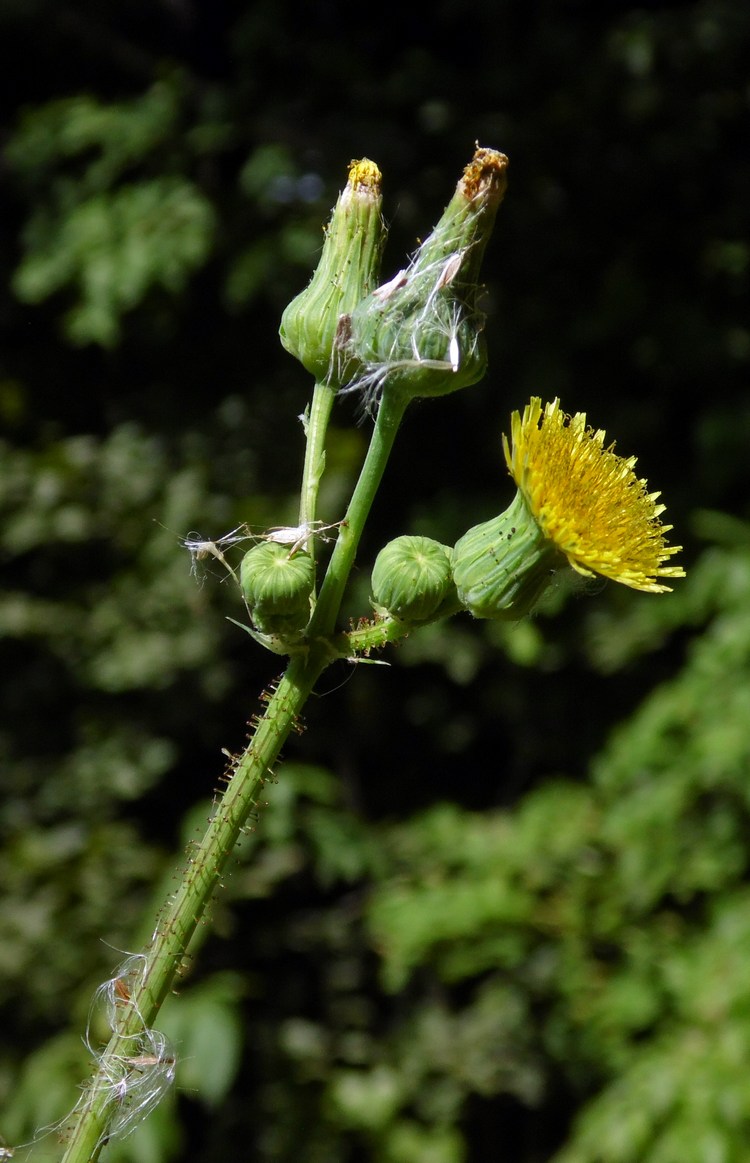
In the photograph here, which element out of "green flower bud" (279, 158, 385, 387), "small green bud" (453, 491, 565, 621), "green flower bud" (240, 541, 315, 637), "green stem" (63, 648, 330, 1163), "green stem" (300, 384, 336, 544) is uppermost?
"green flower bud" (279, 158, 385, 387)

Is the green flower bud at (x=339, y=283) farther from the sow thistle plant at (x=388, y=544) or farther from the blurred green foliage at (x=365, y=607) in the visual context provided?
the blurred green foliage at (x=365, y=607)

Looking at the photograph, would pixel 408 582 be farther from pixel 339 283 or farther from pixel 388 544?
pixel 339 283

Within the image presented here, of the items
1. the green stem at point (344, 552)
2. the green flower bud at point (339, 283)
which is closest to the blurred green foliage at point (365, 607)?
the green flower bud at point (339, 283)

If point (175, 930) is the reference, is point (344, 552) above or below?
above

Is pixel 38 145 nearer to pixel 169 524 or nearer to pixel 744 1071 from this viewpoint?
pixel 169 524

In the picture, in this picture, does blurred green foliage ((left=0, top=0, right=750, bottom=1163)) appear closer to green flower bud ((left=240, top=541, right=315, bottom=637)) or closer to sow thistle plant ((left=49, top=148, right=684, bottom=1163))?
sow thistle plant ((left=49, top=148, right=684, bottom=1163))

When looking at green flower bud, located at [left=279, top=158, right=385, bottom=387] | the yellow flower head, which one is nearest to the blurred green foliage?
the yellow flower head

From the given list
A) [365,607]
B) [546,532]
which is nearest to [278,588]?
[546,532]
